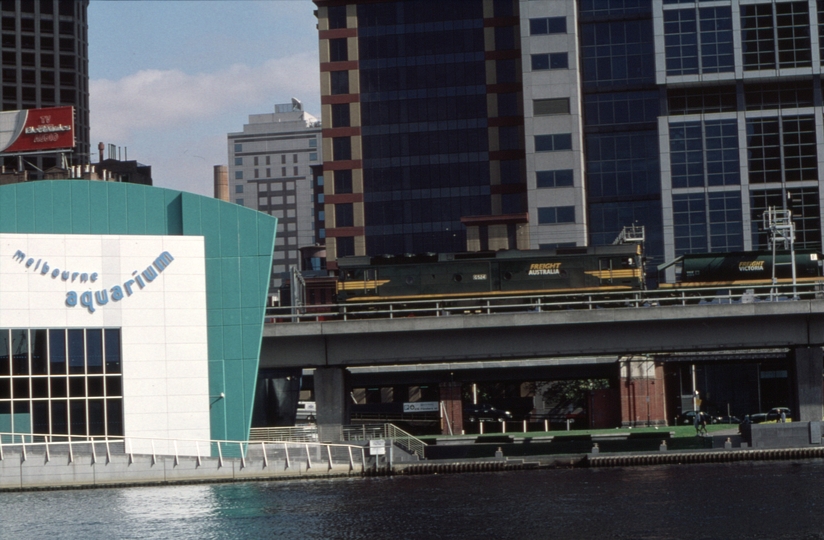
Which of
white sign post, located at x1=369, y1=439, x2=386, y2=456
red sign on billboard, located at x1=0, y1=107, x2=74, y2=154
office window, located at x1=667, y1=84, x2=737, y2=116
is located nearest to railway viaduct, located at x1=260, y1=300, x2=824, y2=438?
white sign post, located at x1=369, y1=439, x2=386, y2=456

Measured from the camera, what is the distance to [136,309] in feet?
221

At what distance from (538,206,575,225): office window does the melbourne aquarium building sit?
69790 mm

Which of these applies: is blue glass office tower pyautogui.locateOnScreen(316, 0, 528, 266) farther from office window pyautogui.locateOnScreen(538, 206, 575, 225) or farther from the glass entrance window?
the glass entrance window

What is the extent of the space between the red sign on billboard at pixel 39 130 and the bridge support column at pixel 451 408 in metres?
40.2

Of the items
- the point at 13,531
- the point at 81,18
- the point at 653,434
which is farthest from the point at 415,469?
the point at 81,18

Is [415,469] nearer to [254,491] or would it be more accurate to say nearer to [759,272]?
[254,491]

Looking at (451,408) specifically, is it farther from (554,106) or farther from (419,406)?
(554,106)

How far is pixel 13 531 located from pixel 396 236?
104746 mm

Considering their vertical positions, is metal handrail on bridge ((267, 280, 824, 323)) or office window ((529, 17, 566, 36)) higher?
office window ((529, 17, 566, 36))

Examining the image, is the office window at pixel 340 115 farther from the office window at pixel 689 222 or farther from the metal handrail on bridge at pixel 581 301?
the metal handrail on bridge at pixel 581 301

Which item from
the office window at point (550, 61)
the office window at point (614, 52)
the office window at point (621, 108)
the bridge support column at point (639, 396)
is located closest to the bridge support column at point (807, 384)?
the bridge support column at point (639, 396)

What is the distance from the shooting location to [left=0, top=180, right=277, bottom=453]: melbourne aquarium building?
217ft

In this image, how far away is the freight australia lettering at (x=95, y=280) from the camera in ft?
218

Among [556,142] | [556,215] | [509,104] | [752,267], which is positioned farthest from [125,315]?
[509,104]
